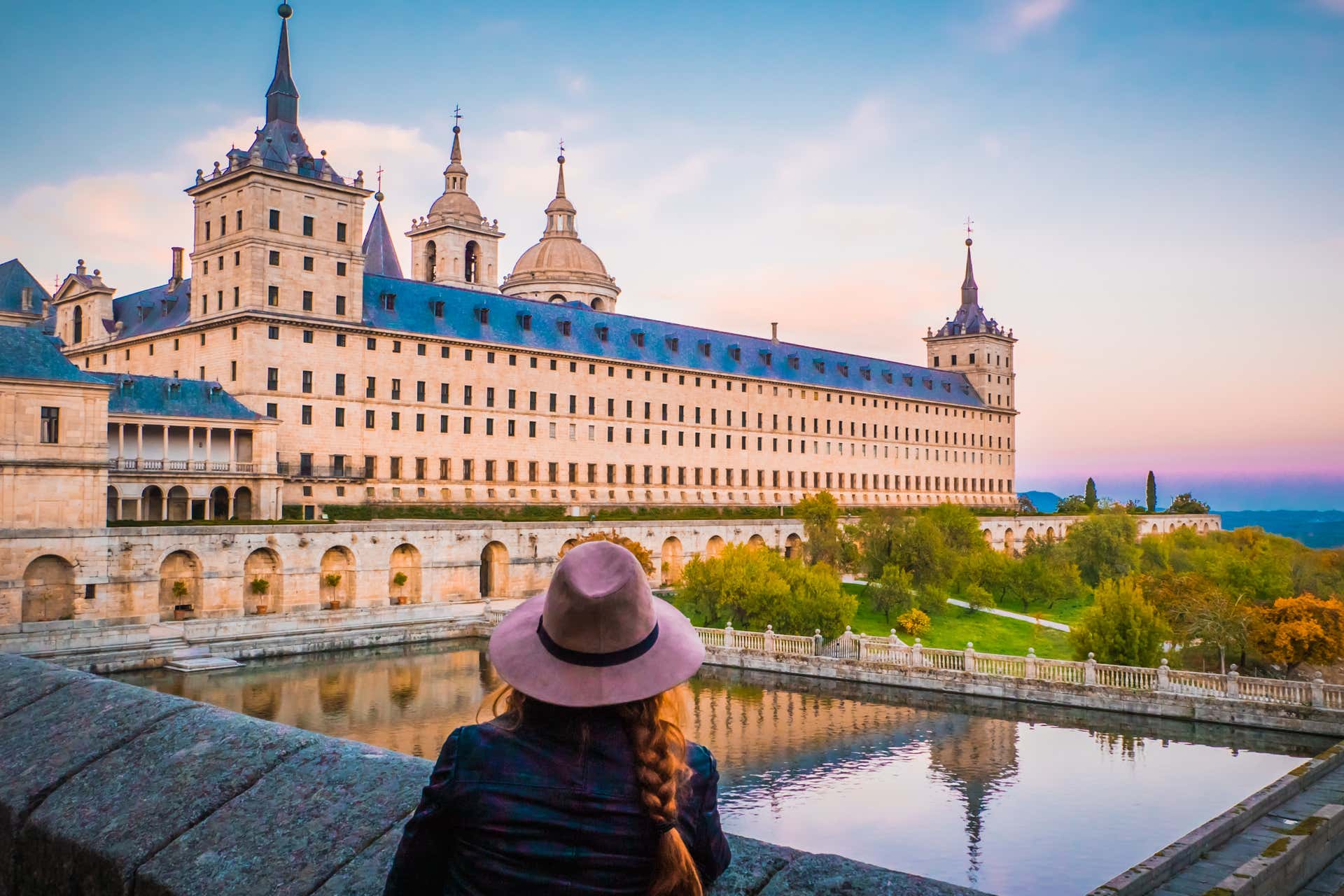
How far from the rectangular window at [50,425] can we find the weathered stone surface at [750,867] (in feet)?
142

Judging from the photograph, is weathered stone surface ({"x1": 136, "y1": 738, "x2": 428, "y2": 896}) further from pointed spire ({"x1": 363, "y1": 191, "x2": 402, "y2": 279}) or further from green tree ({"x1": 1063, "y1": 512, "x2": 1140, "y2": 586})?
pointed spire ({"x1": 363, "y1": 191, "x2": 402, "y2": 279})

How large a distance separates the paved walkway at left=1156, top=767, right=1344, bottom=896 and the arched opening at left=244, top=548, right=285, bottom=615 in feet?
125

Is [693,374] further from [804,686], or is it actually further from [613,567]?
[613,567]

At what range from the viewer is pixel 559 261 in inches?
3784

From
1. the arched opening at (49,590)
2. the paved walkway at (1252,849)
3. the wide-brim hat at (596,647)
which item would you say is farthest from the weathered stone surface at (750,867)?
the arched opening at (49,590)

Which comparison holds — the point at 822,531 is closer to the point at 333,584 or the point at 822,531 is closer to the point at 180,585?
the point at 333,584

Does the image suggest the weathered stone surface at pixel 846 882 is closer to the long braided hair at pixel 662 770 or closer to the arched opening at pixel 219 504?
the long braided hair at pixel 662 770

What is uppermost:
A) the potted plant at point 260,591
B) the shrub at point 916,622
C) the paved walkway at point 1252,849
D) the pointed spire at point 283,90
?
the pointed spire at point 283,90

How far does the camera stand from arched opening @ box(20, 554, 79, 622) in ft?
130

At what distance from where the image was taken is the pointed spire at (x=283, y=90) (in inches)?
2359

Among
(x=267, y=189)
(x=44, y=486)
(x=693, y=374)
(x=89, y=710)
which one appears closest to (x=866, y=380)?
(x=693, y=374)

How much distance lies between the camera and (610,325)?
256ft

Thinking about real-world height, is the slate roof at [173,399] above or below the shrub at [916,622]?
above

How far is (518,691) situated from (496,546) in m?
Result: 54.3
